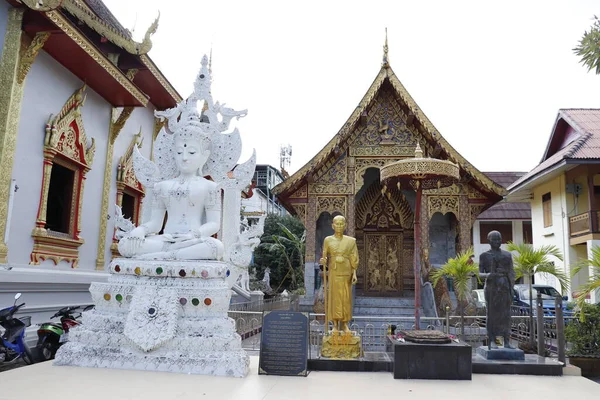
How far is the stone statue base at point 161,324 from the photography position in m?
4.68

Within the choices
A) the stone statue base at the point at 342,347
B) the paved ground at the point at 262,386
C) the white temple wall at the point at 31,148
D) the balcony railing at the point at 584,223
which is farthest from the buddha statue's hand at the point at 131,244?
the balcony railing at the point at 584,223

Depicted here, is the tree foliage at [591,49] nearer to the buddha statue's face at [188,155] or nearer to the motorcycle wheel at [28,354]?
the buddha statue's face at [188,155]

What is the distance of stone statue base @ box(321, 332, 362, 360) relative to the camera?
5.39 m

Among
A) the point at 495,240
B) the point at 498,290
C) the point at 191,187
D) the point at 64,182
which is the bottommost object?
the point at 498,290

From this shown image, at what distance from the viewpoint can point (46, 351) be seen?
622cm

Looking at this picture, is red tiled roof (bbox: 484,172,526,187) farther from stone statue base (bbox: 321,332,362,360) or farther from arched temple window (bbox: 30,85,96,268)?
stone statue base (bbox: 321,332,362,360)

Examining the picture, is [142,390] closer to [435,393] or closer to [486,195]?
[435,393]

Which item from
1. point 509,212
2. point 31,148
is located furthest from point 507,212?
point 31,148

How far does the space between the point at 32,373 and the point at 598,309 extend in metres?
7.31

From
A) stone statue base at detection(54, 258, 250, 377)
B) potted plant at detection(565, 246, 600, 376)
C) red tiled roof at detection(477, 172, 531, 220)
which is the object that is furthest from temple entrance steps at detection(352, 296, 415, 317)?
red tiled roof at detection(477, 172, 531, 220)

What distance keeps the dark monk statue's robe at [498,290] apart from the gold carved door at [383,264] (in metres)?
6.94

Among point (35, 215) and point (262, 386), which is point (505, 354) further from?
point (35, 215)

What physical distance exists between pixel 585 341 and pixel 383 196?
6557 mm

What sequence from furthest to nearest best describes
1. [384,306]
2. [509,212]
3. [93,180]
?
[509,212] < [384,306] < [93,180]
